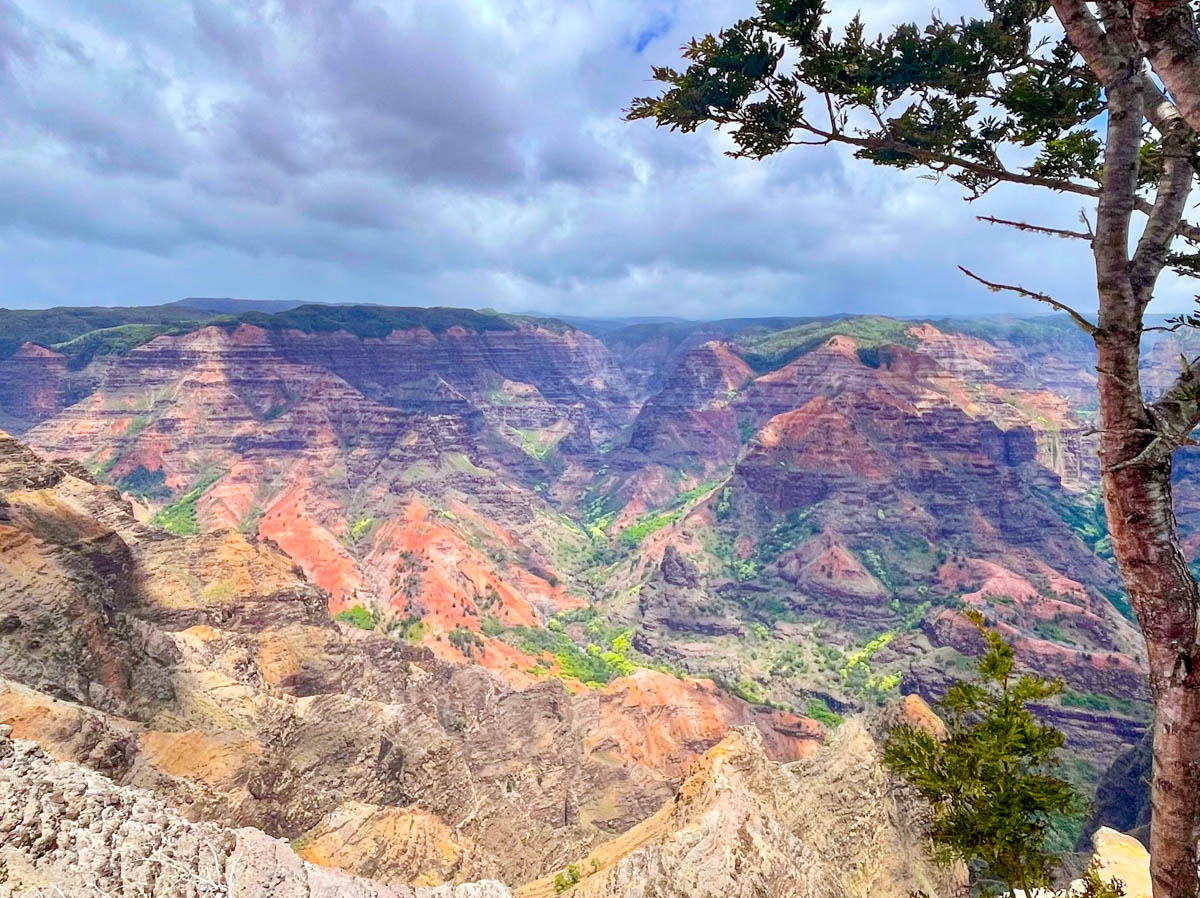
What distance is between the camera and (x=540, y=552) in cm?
11725

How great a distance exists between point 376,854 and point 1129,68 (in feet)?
90.9

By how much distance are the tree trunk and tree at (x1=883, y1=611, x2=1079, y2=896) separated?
1.12m

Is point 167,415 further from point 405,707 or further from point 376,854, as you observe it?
point 376,854

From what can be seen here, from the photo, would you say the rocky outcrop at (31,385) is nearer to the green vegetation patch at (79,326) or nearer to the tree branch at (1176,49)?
the green vegetation patch at (79,326)

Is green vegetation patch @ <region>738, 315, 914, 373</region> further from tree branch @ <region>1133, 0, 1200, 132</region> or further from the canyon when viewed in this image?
tree branch @ <region>1133, 0, 1200, 132</region>

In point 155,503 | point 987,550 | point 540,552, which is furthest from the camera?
point 540,552

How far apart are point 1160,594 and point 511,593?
3558 inches

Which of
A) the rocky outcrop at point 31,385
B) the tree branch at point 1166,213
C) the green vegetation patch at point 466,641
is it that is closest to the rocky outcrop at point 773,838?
the tree branch at point 1166,213

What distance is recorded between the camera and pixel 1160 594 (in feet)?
22.3

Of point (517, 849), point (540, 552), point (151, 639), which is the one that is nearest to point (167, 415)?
point (540, 552)

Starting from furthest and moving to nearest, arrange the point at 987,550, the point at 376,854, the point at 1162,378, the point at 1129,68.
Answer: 1. the point at 1162,378
2. the point at 987,550
3. the point at 376,854
4. the point at 1129,68

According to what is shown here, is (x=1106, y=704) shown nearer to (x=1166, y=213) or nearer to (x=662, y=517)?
(x=1166, y=213)

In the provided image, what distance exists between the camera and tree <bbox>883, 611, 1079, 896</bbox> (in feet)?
25.9

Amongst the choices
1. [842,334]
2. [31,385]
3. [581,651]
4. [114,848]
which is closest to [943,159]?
[114,848]
